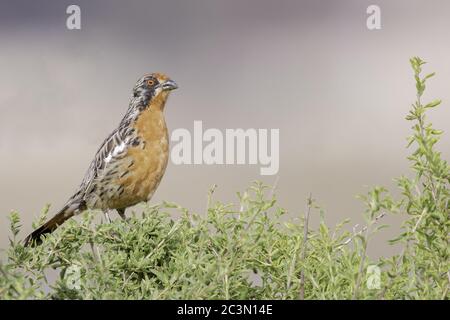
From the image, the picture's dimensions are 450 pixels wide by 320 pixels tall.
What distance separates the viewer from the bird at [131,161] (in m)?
5.70

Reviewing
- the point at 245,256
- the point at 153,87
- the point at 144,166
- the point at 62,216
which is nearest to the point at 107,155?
the point at 144,166

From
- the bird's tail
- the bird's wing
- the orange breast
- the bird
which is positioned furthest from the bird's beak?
the bird's tail

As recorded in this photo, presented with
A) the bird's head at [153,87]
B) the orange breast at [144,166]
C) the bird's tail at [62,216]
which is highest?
the bird's head at [153,87]

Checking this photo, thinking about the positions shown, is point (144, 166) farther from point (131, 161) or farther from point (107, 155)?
point (107, 155)

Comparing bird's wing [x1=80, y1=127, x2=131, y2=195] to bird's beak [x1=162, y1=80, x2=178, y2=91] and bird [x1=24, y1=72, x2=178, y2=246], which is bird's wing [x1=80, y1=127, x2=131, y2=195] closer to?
bird [x1=24, y1=72, x2=178, y2=246]

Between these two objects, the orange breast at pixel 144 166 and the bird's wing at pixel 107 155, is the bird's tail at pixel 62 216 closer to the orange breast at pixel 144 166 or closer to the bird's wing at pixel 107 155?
the bird's wing at pixel 107 155

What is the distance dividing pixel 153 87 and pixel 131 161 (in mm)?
805

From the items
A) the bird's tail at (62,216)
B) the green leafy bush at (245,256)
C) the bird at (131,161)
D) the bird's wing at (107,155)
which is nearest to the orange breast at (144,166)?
the bird at (131,161)

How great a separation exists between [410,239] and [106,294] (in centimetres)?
103

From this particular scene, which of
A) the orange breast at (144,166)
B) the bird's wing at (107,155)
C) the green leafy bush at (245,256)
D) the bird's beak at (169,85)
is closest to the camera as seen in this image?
the green leafy bush at (245,256)

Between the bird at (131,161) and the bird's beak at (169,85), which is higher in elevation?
the bird's beak at (169,85)

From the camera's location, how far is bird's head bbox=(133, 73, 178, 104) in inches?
243
